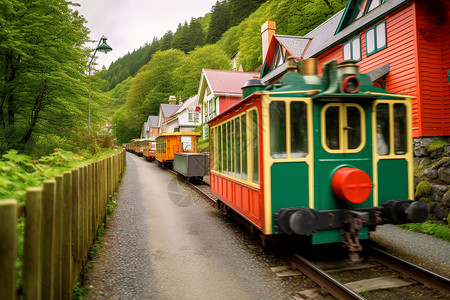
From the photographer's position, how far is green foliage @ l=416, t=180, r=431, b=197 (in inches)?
309

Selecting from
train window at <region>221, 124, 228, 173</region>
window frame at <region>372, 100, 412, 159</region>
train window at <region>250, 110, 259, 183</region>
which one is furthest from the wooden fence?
window frame at <region>372, 100, 412, 159</region>

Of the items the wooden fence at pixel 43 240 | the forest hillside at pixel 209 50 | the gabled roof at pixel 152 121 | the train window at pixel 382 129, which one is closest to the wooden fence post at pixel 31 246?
the wooden fence at pixel 43 240

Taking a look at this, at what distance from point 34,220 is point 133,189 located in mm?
11276

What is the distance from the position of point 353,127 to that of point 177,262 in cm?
366

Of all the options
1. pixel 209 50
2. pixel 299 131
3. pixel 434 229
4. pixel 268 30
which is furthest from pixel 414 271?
pixel 209 50

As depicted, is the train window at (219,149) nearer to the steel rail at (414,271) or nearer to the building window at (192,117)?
the steel rail at (414,271)

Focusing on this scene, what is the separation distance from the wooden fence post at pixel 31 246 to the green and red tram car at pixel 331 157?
3.06 m

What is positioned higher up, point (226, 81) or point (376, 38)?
point (226, 81)

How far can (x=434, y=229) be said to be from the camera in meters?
6.61

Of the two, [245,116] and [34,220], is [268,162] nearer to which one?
[245,116]

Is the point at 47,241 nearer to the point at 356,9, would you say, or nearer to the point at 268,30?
the point at 356,9

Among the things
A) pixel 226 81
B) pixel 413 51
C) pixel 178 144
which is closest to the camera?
pixel 413 51

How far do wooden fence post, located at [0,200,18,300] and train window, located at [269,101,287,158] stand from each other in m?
3.47

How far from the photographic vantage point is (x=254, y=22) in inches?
1369
